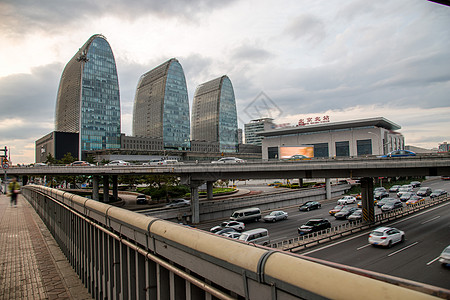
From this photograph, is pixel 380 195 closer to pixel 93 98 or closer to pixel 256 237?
pixel 256 237

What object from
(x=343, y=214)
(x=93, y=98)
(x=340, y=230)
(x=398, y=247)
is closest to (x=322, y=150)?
(x=343, y=214)

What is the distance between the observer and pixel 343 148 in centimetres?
9375

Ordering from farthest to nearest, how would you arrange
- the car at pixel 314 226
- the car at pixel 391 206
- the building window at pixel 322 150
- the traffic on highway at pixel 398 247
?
the building window at pixel 322 150
the car at pixel 391 206
the car at pixel 314 226
the traffic on highway at pixel 398 247

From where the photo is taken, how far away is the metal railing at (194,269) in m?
2.48

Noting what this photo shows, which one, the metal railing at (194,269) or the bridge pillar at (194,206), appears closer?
the metal railing at (194,269)

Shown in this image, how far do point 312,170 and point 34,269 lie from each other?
2930 cm

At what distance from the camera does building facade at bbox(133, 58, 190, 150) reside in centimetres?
16850

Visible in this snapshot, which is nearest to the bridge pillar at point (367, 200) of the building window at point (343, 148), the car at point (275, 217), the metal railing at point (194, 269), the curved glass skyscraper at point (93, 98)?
the car at point (275, 217)

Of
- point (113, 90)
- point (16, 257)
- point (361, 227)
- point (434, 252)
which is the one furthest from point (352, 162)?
point (113, 90)

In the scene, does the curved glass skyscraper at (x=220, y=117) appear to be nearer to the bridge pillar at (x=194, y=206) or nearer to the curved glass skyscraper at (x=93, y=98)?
the curved glass skyscraper at (x=93, y=98)

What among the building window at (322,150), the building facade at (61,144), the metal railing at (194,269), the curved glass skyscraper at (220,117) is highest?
the curved glass skyscraper at (220,117)

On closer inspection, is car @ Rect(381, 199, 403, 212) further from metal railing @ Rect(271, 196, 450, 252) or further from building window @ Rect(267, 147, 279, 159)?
building window @ Rect(267, 147, 279, 159)

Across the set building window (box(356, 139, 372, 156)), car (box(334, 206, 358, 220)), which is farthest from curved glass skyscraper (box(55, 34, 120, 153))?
car (box(334, 206, 358, 220))

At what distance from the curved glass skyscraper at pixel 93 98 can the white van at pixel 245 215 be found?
117 m
